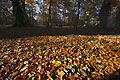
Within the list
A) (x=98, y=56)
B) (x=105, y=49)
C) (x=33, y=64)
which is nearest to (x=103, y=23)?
(x=105, y=49)

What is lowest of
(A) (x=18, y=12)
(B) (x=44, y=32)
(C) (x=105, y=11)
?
(B) (x=44, y=32)

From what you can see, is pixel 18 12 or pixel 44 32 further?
pixel 18 12

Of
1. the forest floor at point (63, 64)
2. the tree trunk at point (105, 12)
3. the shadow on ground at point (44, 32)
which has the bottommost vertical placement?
the forest floor at point (63, 64)

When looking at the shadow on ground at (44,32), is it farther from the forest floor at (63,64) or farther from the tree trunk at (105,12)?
the forest floor at (63,64)

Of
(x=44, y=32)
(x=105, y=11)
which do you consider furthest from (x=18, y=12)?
(x=105, y=11)

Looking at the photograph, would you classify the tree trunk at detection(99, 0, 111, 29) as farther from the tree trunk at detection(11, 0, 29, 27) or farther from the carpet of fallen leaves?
the tree trunk at detection(11, 0, 29, 27)

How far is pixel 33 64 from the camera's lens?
2350mm

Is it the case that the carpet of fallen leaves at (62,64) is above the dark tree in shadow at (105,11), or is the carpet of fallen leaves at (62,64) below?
below

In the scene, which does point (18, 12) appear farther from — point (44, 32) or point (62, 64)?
point (62, 64)

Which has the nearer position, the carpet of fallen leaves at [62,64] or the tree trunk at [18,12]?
the carpet of fallen leaves at [62,64]

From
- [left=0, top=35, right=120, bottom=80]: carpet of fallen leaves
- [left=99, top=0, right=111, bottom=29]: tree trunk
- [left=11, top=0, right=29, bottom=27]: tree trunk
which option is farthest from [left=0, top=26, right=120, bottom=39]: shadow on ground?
[left=0, top=35, right=120, bottom=80]: carpet of fallen leaves

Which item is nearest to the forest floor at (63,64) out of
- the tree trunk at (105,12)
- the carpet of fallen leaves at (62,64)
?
the carpet of fallen leaves at (62,64)

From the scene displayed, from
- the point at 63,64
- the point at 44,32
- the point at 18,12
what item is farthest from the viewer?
the point at 18,12

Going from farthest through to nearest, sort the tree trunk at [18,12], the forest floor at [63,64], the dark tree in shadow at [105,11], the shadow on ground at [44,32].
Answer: the tree trunk at [18,12], the dark tree in shadow at [105,11], the shadow on ground at [44,32], the forest floor at [63,64]
